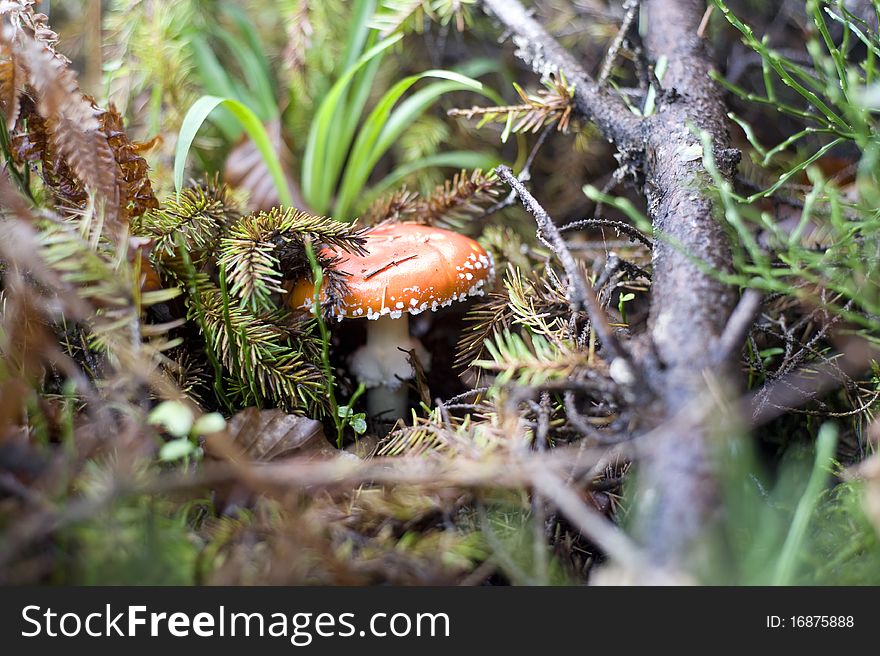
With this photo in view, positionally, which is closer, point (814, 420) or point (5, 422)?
point (5, 422)

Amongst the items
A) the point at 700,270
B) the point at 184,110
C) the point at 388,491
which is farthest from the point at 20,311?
the point at 700,270

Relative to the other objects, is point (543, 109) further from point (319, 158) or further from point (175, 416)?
point (175, 416)

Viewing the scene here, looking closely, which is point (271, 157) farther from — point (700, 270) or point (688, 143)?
point (700, 270)

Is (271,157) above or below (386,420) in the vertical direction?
above

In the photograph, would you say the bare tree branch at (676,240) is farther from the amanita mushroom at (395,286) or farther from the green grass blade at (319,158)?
the green grass blade at (319,158)

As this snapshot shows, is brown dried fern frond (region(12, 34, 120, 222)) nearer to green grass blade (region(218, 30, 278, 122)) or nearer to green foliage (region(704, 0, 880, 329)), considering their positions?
green grass blade (region(218, 30, 278, 122))

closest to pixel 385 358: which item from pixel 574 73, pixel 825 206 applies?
pixel 574 73
